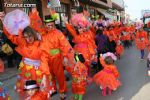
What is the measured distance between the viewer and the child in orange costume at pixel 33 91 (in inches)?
241

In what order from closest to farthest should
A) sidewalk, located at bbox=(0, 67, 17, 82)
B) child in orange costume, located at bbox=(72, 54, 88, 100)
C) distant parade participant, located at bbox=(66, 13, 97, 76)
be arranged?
1. child in orange costume, located at bbox=(72, 54, 88, 100)
2. distant parade participant, located at bbox=(66, 13, 97, 76)
3. sidewalk, located at bbox=(0, 67, 17, 82)

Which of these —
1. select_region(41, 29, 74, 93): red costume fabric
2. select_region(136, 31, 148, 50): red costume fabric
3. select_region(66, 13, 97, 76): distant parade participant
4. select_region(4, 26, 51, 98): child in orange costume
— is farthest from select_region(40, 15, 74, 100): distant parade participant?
select_region(136, 31, 148, 50): red costume fabric

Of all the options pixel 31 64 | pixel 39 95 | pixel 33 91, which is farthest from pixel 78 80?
pixel 33 91

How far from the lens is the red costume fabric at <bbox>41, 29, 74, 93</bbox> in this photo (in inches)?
310

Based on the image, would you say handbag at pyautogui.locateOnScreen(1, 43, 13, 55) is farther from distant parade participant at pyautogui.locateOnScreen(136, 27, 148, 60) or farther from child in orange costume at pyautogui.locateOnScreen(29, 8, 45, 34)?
distant parade participant at pyautogui.locateOnScreen(136, 27, 148, 60)

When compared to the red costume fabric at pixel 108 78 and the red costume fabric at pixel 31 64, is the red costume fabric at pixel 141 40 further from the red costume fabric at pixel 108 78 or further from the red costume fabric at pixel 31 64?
the red costume fabric at pixel 31 64

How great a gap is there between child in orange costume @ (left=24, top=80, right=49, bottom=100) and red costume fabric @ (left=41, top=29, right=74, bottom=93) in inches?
63.4

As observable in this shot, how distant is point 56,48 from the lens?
803cm

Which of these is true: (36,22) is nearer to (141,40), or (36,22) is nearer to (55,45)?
(55,45)

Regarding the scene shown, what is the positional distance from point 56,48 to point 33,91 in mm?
2042

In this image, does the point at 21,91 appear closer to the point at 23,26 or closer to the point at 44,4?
the point at 23,26

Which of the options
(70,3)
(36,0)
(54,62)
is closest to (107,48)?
(54,62)

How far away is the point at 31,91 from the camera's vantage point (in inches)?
241

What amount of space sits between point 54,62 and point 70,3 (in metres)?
16.8
